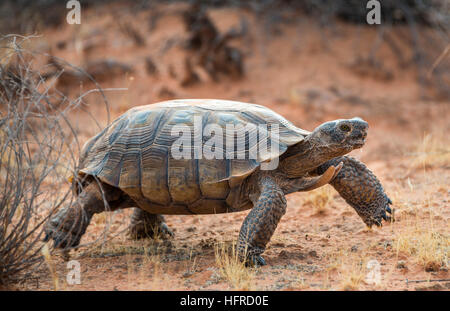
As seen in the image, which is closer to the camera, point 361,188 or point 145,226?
point 361,188

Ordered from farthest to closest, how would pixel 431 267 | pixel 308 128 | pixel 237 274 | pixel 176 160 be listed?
1. pixel 308 128
2. pixel 176 160
3. pixel 431 267
4. pixel 237 274

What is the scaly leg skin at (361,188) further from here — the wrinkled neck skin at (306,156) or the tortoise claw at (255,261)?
the tortoise claw at (255,261)

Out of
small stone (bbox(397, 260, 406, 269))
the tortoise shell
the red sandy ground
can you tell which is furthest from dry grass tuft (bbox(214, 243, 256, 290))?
small stone (bbox(397, 260, 406, 269))

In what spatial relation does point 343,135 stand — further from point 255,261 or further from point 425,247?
point 255,261

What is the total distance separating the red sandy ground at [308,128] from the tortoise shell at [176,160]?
508mm

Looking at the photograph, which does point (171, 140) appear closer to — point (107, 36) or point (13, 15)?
point (107, 36)

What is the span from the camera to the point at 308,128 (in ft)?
31.0

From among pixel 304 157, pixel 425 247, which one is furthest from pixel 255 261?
pixel 425 247

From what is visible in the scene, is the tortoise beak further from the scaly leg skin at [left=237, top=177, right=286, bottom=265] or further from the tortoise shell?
the scaly leg skin at [left=237, top=177, right=286, bottom=265]

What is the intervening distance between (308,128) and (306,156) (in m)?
5.51

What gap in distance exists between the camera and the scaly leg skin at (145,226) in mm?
4977

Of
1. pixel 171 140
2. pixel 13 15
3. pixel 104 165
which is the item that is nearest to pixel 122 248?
pixel 104 165

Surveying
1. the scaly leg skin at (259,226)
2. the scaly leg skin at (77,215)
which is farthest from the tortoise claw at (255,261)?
the scaly leg skin at (77,215)

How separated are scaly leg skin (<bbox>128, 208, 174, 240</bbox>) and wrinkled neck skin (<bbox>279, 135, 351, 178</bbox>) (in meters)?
1.57
